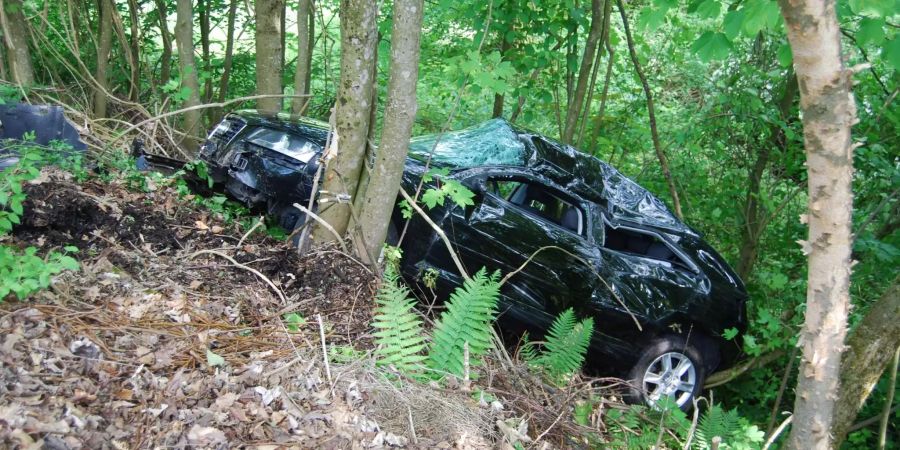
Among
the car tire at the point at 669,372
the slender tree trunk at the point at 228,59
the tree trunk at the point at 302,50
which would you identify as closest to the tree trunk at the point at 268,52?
the tree trunk at the point at 302,50

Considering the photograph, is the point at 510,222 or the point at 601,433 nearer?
the point at 601,433

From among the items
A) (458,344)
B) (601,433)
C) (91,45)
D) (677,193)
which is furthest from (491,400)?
(91,45)

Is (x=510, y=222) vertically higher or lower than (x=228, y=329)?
higher

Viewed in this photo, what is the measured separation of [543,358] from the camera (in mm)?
5047

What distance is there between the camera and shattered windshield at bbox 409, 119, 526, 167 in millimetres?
5949

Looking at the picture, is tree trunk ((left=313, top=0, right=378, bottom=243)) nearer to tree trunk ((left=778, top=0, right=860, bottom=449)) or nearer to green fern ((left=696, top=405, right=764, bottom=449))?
green fern ((left=696, top=405, right=764, bottom=449))

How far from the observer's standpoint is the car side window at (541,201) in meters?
5.80

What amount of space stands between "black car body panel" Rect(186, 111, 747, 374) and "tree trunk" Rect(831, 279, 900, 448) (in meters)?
1.49

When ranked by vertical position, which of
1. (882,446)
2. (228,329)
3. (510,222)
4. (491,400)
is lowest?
(882,446)

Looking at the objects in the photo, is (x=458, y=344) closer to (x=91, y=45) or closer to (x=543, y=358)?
(x=543, y=358)

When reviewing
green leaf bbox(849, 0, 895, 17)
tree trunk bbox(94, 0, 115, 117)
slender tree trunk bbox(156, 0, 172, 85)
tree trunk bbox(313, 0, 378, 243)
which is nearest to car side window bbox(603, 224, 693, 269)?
tree trunk bbox(313, 0, 378, 243)

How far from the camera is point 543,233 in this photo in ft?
18.4

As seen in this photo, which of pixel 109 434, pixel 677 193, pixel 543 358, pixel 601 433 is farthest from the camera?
pixel 677 193

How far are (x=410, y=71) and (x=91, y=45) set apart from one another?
22.5 feet
